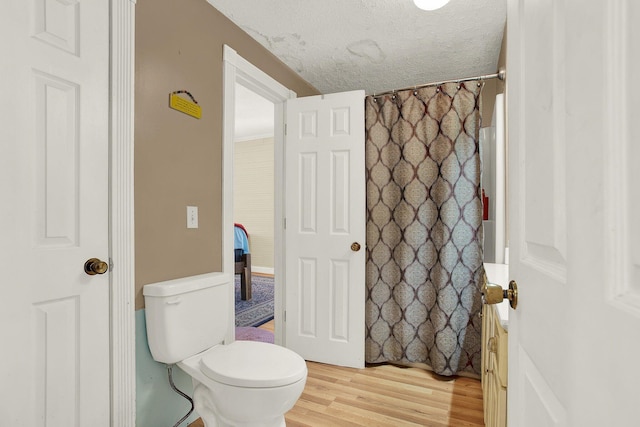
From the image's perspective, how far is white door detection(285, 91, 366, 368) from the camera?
8.09 feet

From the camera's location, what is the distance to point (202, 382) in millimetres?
1474

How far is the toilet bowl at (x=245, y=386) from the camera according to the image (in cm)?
134

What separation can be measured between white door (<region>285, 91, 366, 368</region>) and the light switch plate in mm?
926

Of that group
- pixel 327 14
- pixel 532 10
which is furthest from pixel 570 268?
pixel 327 14

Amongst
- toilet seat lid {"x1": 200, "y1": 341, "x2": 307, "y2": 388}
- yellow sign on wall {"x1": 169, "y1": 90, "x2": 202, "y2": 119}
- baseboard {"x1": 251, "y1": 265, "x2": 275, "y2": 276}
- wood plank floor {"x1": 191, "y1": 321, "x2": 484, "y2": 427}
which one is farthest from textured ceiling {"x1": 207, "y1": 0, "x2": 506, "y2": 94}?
baseboard {"x1": 251, "y1": 265, "x2": 275, "y2": 276}

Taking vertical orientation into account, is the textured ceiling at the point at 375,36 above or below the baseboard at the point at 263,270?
above

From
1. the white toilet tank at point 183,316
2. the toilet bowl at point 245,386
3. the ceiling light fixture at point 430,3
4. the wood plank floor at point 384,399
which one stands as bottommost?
the wood plank floor at point 384,399
